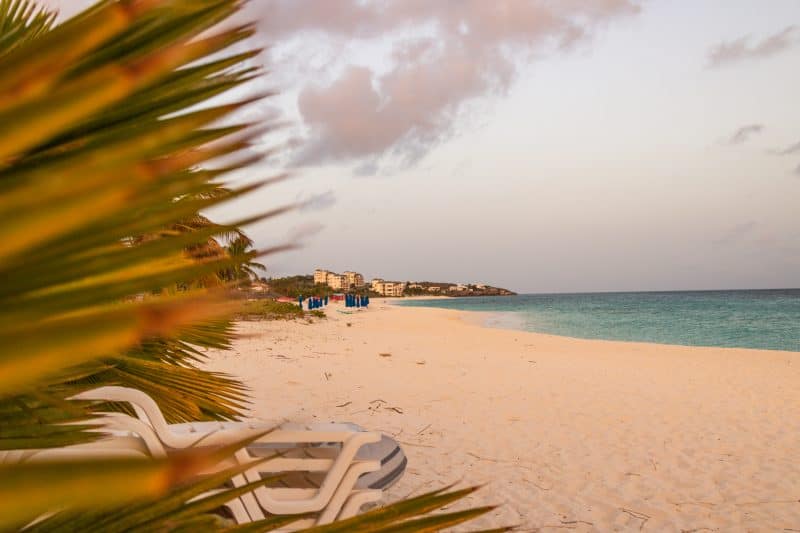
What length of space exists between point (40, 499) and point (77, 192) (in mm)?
142

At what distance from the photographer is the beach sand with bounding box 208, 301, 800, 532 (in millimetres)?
4508

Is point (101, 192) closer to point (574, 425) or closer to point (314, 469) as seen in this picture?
point (314, 469)

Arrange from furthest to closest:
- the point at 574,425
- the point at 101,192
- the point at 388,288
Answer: the point at 388,288, the point at 574,425, the point at 101,192

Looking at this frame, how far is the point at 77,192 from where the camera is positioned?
0.29 m

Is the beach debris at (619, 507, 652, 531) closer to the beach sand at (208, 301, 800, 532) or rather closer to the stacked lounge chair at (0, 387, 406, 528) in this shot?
the beach sand at (208, 301, 800, 532)

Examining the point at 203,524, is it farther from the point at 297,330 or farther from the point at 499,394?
the point at 297,330

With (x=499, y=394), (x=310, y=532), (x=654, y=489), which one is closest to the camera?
(x=310, y=532)

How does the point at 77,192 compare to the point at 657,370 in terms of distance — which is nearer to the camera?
the point at 77,192

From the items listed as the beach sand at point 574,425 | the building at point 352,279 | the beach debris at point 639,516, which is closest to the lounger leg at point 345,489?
the beach sand at point 574,425

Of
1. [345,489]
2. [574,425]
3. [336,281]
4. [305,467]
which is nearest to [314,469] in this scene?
[305,467]

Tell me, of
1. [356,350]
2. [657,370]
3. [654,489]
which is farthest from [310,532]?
[356,350]

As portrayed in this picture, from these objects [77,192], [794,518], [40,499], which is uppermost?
[77,192]

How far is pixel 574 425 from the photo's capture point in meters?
6.84

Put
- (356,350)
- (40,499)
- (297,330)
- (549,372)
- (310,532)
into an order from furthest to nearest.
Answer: (297,330)
(356,350)
(549,372)
(310,532)
(40,499)
